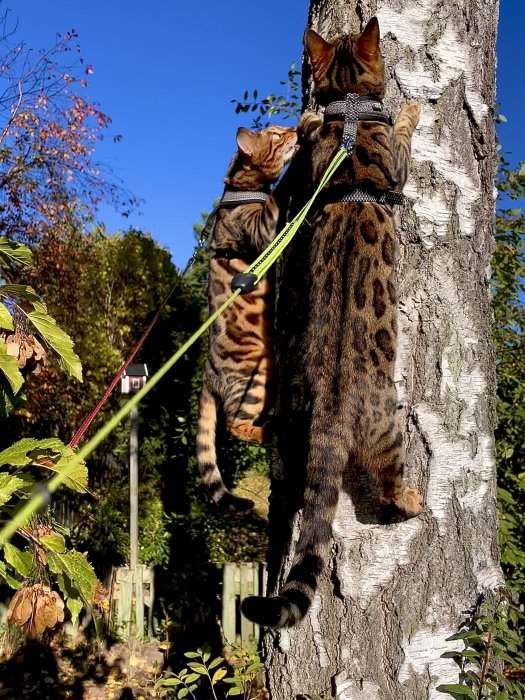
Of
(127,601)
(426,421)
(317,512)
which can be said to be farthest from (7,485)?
(127,601)

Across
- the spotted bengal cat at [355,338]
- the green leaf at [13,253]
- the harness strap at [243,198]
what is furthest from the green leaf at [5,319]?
the harness strap at [243,198]

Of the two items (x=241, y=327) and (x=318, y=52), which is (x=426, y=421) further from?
(x=318, y=52)

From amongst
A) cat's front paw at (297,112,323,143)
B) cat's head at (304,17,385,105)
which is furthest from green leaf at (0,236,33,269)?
cat's head at (304,17,385,105)

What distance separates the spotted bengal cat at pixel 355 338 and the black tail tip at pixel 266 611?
33 centimetres

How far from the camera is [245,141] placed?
11.8ft

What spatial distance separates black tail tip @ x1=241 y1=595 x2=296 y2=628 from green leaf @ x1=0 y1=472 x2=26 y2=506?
0.77 metres

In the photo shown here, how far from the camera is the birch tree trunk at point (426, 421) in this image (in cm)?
234

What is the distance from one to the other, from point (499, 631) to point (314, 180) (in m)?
1.88

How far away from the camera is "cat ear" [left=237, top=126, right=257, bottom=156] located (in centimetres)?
358

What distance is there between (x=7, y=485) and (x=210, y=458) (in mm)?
1577

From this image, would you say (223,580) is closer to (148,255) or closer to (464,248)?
(148,255)

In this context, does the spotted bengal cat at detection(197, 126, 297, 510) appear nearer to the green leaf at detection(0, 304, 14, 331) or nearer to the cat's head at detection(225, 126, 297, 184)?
the cat's head at detection(225, 126, 297, 184)

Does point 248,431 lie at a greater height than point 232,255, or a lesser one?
lesser

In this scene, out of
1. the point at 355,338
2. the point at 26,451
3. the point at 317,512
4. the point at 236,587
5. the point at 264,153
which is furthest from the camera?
the point at 236,587
